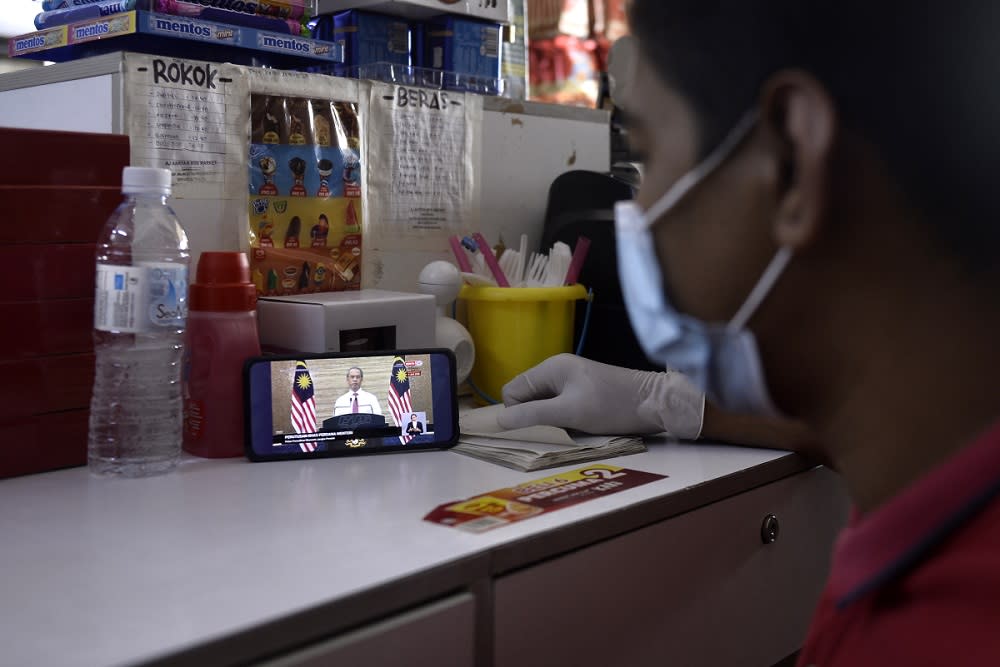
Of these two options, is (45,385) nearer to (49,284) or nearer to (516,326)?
(49,284)

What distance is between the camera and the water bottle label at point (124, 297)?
41.5 inches

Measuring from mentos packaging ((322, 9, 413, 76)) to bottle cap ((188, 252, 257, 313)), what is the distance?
0.49 metres

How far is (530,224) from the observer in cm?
179

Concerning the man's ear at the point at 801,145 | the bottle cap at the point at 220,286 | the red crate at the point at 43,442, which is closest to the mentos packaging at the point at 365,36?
the bottle cap at the point at 220,286

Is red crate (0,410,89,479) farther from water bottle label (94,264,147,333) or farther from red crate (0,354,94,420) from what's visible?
water bottle label (94,264,147,333)

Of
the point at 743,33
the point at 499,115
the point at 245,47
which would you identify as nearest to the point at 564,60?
the point at 499,115

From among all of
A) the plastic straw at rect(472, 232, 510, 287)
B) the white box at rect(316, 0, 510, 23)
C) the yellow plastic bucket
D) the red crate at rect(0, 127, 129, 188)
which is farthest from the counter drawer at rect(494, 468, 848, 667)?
the white box at rect(316, 0, 510, 23)

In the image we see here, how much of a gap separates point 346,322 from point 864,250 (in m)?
0.86

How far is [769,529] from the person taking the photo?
1208mm

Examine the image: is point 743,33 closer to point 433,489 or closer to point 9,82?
point 433,489

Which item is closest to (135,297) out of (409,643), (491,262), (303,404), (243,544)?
(303,404)

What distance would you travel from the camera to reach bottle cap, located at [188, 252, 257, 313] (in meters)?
1.17

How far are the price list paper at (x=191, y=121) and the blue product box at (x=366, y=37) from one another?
257 millimetres

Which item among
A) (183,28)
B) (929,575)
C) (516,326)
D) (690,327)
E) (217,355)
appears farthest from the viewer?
(516,326)
